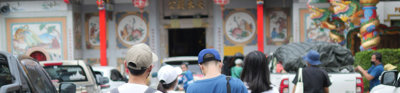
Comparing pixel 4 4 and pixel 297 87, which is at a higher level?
pixel 4 4

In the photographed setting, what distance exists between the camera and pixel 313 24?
1936 cm

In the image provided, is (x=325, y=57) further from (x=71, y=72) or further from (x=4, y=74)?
(x=4, y=74)

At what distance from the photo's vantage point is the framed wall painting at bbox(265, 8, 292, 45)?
21500 millimetres

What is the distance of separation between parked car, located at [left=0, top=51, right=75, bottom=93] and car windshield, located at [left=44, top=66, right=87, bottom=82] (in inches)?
136

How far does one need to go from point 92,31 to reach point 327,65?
14627 millimetres

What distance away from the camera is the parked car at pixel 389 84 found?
6.13 m

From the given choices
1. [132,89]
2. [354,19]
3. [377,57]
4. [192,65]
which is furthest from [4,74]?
[354,19]

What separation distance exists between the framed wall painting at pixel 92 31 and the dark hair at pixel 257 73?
59.1 ft

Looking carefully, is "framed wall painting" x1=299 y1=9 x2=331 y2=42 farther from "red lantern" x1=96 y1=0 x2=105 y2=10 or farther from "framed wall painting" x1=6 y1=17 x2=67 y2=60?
"framed wall painting" x1=6 y1=17 x2=67 y2=60

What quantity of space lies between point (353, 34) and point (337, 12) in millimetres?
4286

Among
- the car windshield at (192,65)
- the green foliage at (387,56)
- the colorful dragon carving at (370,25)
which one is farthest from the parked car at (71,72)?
the colorful dragon carving at (370,25)

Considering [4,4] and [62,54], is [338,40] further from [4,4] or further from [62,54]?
[4,4]

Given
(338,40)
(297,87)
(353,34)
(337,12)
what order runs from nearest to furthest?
(297,87), (337,12), (338,40), (353,34)

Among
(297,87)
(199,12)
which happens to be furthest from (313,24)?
(297,87)
